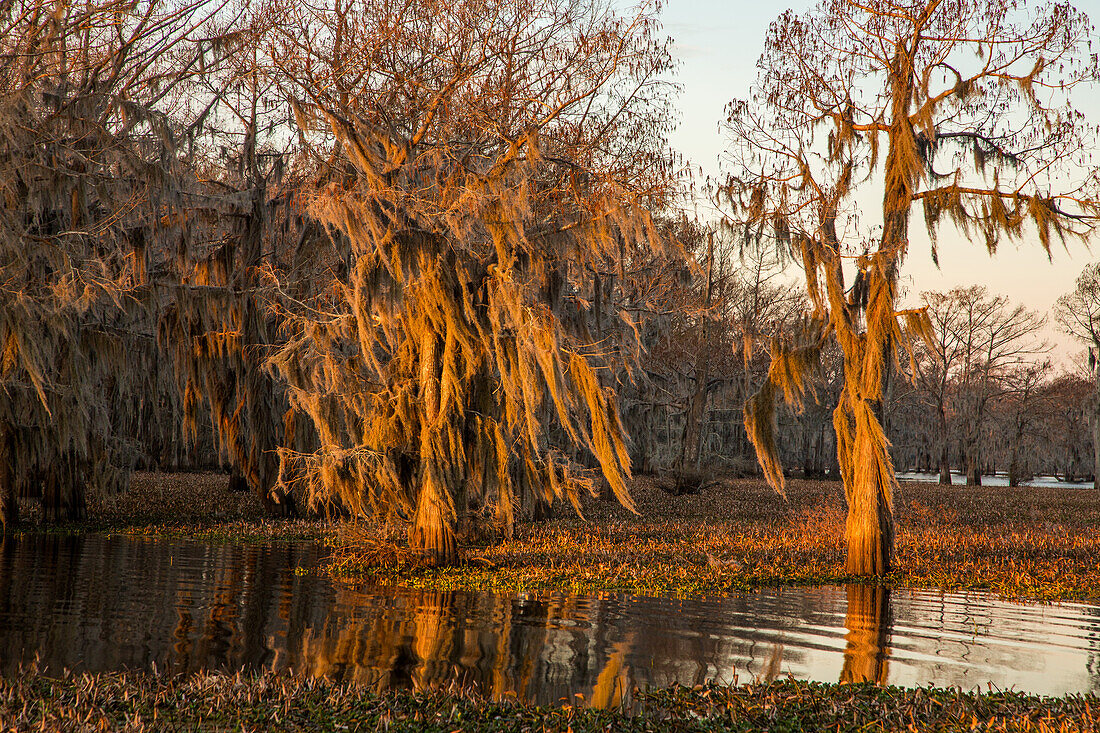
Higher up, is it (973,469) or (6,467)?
(6,467)

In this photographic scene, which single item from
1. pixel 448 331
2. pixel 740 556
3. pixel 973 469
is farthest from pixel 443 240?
pixel 973 469

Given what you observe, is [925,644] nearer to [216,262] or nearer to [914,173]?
[914,173]

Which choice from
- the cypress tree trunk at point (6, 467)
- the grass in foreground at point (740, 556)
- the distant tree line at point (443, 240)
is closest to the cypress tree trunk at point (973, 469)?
the grass in foreground at point (740, 556)

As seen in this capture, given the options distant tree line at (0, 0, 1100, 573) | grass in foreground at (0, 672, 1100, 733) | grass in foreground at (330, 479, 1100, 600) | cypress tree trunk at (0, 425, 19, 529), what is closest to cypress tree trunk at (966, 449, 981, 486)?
grass in foreground at (330, 479, 1100, 600)

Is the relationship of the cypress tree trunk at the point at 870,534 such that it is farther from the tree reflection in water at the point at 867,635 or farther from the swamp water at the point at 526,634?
the swamp water at the point at 526,634

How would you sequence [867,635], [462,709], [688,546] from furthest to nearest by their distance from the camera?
[688,546] < [867,635] < [462,709]

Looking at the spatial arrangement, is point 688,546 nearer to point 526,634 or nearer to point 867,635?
point 867,635

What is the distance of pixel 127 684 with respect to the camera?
6453 mm

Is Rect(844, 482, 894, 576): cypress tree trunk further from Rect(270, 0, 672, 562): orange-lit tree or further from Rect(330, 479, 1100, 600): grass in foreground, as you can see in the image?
Rect(270, 0, 672, 562): orange-lit tree

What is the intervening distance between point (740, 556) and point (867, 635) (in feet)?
17.9

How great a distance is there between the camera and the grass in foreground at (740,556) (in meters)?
12.7

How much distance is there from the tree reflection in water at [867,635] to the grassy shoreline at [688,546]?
1.10 meters

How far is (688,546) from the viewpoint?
16.1 m

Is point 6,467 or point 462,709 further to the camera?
point 6,467
